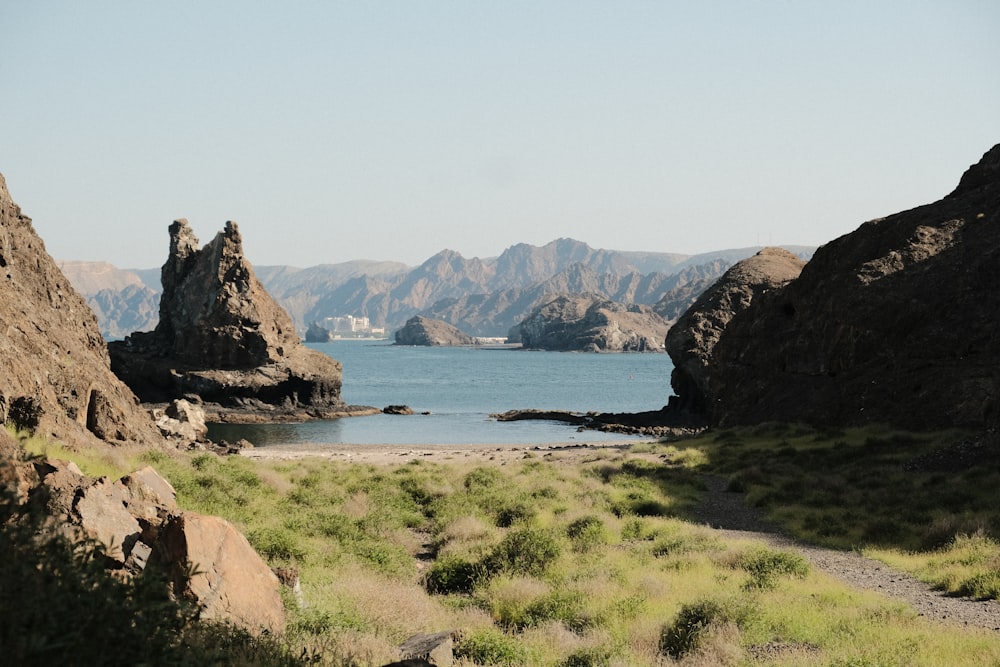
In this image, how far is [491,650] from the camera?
10.9 meters

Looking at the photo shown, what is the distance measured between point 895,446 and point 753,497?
31.2 feet

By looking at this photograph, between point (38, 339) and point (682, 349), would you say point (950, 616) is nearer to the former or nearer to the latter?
point (38, 339)

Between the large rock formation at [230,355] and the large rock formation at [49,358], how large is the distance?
61984 millimetres

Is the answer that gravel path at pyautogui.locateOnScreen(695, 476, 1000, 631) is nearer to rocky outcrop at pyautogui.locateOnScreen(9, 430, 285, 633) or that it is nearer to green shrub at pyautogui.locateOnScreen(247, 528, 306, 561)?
rocky outcrop at pyautogui.locateOnScreen(9, 430, 285, 633)

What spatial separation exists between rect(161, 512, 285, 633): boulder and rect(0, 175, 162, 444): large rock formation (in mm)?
8630

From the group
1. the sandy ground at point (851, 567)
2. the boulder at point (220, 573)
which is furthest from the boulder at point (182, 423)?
the boulder at point (220, 573)

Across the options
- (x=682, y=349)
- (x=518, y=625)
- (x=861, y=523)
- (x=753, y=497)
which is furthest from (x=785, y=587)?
(x=682, y=349)

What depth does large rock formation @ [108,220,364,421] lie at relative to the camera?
304 feet

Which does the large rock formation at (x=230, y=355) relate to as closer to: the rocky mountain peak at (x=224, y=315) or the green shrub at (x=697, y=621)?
the rocky mountain peak at (x=224, y=315)

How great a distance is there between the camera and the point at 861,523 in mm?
21828

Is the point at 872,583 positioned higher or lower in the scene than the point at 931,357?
lower

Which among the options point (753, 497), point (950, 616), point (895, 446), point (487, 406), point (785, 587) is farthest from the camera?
point (487, 406)

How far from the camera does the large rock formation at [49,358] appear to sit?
18.9m

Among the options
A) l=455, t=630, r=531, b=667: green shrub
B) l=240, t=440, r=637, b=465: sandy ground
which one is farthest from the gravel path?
l=240, t=440, r=637, b=465: sandy ground
